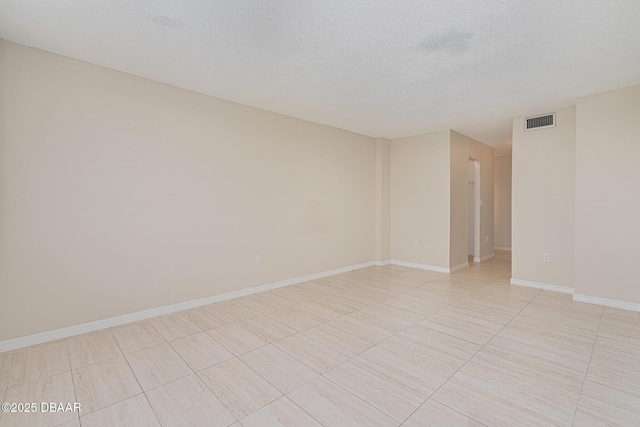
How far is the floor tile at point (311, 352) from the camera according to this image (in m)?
2.15

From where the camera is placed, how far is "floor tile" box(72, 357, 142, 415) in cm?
176

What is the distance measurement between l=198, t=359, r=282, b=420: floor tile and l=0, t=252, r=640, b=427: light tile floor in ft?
0.03

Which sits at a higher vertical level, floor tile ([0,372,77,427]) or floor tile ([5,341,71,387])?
floor tile ([5,341,71,387])

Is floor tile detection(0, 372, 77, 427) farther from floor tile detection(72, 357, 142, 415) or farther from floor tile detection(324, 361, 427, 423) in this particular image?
floor tile detection(324, 361, 427, 423)

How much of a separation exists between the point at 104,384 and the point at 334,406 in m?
1.55

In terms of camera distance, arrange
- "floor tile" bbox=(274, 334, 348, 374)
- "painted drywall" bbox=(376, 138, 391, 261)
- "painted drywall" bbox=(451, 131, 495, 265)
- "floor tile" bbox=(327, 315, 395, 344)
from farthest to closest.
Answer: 1. "painted drywall" bbox=(376, 138, 391, 261)
2. "painted drywall" bbox=(451, 131, 495, 265)
3. "floor tile" bbox=(327, 315, 395, 344)
4. "floor tile" bbox=(274, 334, 348, 374)

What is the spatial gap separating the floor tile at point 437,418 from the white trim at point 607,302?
10.1 ft

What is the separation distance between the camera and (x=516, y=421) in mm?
1574

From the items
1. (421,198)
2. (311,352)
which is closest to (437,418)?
(311,352)

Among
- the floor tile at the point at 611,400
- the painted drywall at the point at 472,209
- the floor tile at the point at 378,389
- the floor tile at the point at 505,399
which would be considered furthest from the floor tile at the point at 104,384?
the painted drywall at the point at 472,209

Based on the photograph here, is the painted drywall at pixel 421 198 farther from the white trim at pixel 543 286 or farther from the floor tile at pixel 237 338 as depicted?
the floor tile at pixel 237 338

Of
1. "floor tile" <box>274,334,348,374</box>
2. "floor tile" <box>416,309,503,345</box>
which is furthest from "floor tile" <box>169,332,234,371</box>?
"floor tile" <box>416,309,503,345</box>

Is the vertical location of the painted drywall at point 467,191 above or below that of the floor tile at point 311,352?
above

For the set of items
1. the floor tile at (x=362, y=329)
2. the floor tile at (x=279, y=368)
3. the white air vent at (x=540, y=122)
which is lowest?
the floor tile at (x=362, y=329)
